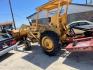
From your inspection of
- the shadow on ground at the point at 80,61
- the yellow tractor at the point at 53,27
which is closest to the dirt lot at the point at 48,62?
the shadow on ground at the point at 80,61

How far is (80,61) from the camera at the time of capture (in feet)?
22.4

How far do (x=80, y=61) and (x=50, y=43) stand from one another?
1.59m

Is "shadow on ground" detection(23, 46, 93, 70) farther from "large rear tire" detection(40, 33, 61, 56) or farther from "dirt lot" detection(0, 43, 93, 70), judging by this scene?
"large rear tire" detection(40, 33, 61, 56)

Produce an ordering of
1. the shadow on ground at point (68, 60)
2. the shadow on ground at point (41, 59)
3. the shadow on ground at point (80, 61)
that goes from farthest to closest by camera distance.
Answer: the shadow on ground at point (41, 59)
the shadow on ground at point (68, 60)
the shadow on ground at point (80, 61)

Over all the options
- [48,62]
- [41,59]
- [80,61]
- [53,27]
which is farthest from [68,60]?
[53,27]

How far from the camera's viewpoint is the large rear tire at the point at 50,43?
7501 mm

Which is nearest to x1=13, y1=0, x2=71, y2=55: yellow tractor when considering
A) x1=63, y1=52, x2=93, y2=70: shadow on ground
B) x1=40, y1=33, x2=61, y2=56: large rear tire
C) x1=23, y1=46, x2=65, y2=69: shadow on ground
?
x1=40, y1=33, x2=61, y2=56: large rear tire

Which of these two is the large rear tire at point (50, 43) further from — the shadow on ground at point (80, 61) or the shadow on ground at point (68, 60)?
the shadow on ground at point (80, 61)

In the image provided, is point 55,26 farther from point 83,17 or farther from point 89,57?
point 83,17

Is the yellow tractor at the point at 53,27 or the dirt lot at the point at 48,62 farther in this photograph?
the yellow tractor at the point at 53,27

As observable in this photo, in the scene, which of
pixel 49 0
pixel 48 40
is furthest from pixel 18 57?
pixel 49 0

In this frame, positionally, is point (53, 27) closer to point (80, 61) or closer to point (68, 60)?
point (68, 60)

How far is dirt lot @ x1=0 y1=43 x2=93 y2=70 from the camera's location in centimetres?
646

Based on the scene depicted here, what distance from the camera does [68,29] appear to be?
841 centimetres
